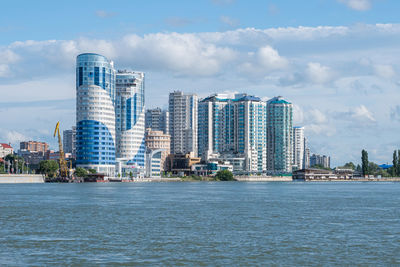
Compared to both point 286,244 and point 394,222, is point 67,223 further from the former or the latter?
point 394,222

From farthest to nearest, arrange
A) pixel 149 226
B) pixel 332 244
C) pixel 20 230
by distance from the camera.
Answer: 1. pixel 149 226
2. pixel 20 230
3. pixel 332 244

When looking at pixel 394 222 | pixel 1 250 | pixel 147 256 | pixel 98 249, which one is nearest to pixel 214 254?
pixel 147 256

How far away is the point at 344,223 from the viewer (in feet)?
193

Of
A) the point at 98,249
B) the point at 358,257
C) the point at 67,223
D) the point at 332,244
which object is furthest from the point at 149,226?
the point at 358,257

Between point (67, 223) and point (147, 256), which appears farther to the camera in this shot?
point (67, 223)

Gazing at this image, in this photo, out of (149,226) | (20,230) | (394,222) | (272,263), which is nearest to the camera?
(272,263)

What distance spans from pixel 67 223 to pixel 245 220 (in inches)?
704

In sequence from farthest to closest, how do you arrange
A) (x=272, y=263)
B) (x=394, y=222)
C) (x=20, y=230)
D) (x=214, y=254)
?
(x=394, y=222), (x=20, y=230), (x=214, y=254), (x=272, y=263)

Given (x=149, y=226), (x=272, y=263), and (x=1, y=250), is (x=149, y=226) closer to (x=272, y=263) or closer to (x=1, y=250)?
(x=1, y=250)

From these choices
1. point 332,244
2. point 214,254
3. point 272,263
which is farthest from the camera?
point 332,244

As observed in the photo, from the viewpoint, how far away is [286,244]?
43.8 m

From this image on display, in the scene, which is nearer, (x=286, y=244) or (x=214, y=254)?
(x=214, y=254)

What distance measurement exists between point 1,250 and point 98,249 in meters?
6.38

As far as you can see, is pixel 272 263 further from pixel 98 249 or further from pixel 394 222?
pixel 394 222
